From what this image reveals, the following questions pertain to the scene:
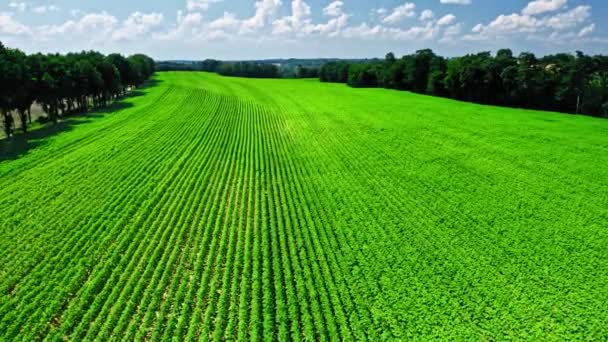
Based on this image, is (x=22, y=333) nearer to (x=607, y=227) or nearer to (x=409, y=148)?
(x=607, y=227)

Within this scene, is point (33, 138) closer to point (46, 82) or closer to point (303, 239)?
point (46, 82)

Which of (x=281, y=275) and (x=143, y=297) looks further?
(x=281, y=275)

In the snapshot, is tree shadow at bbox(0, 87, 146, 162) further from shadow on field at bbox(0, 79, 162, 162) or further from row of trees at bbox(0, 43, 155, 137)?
row of trees at bbox(0, 43, 155, 137)

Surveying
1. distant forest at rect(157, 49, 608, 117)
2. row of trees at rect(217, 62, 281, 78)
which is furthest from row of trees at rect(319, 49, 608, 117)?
row of trees at rect(217, 62, 281, 78)

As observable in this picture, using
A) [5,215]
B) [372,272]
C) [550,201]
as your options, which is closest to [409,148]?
[550,201]

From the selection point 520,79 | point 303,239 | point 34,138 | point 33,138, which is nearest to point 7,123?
point 33,138

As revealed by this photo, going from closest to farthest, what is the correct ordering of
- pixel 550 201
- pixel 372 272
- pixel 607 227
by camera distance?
pixel 372 272
pixel 607 227
pixel 550 201

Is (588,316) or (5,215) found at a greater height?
(5,215)
